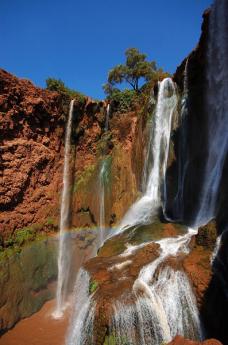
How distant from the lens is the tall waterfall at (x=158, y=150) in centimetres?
1606

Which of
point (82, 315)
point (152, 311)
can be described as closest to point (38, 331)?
point (82, 315)

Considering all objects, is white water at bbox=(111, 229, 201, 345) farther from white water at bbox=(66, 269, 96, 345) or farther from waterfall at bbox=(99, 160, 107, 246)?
waterfall at bbox=(99, 160, 107, 246)

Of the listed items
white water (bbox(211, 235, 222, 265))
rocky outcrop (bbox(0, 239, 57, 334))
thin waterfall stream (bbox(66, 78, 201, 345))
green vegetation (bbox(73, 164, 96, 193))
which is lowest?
rocky outcrop (bbox(0, 239, 57, 334))

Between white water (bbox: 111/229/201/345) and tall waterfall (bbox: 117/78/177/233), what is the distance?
7.23 m

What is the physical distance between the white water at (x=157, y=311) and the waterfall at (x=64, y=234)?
304 inches

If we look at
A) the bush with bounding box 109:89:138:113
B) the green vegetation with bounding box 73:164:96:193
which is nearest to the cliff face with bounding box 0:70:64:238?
the green vegetation with bounding box 73:164:96:193

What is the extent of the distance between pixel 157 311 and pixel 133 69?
25621 mm

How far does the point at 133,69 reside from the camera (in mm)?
29688

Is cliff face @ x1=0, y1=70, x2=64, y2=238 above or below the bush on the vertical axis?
below

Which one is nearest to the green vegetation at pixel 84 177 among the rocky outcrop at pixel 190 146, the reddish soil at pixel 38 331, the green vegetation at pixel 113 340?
the rocky outcrop at pixel 190 146

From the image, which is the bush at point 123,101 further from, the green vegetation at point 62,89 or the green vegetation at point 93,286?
the green vegetation at point 93,286

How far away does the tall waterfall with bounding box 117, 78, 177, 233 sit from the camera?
16062 mm

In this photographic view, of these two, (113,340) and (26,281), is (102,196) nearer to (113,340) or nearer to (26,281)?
(26,281)

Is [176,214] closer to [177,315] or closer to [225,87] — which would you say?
[225,87]
